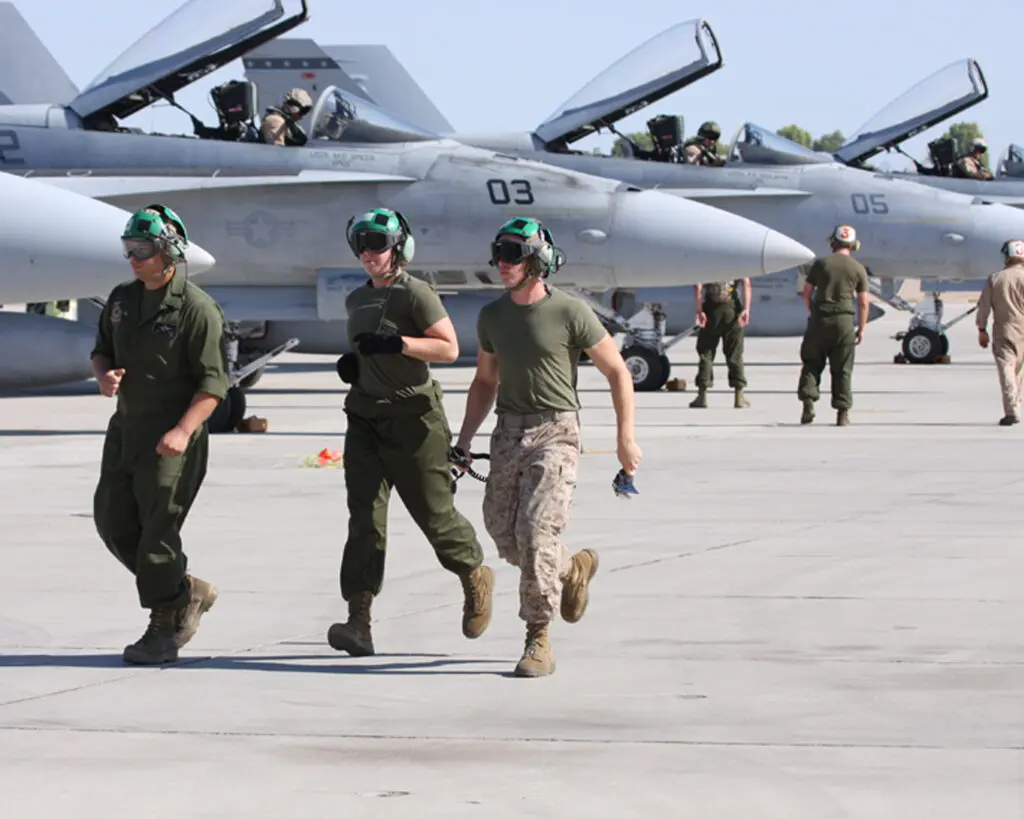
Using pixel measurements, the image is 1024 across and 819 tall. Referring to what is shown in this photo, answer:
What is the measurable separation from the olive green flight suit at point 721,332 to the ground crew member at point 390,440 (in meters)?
12.0

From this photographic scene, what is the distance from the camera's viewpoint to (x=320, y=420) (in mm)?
17609

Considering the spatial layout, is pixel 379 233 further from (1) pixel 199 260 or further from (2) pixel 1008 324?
(2) pixel 1008 324

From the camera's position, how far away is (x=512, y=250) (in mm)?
6688

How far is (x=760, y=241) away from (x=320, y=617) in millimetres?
11980

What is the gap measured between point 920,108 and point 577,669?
25.1 metres

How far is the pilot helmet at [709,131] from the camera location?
2553 centimetres

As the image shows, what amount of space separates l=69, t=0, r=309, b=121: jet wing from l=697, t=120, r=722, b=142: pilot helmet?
8.38m

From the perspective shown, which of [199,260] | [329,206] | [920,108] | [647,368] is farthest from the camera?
[920,108]

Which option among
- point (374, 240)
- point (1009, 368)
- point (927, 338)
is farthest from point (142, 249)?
point (927, 338)

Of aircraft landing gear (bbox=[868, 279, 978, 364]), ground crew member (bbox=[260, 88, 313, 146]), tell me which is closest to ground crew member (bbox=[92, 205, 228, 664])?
ground crew member (bbox=[260, 88, 313, 146])

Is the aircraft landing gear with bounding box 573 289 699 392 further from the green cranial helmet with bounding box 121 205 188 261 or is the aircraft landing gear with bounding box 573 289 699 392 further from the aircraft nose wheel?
the green cranial helmet with bounding box 121 205 188 261

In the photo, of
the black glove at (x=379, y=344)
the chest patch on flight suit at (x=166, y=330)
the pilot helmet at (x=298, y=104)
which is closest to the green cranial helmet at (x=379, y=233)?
the black glove at (x=379, y=344)

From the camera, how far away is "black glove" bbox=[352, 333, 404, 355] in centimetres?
668

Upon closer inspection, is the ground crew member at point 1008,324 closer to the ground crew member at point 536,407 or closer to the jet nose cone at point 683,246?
the jet nose cone at point 683,246
